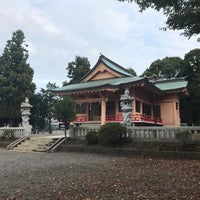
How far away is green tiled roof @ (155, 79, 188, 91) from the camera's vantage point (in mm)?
28794

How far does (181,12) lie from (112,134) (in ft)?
28.6

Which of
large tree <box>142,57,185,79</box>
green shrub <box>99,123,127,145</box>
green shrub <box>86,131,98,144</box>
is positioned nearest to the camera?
green shrub <box>99,123,127,145</box>

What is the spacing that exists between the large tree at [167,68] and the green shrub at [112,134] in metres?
26.0

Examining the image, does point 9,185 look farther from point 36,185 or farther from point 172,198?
point 172,198

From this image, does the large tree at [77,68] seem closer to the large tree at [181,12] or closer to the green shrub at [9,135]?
the green shrub at [9,135]

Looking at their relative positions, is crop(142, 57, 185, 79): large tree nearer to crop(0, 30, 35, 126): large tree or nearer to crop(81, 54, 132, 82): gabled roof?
crop(81, 54, 132, 82): gabled roof

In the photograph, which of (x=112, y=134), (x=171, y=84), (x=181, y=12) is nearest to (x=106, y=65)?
(x=171, y=84)

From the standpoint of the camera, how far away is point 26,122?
22.2 m

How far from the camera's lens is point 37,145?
61.6 feet

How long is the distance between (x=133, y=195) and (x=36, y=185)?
2.67 meters

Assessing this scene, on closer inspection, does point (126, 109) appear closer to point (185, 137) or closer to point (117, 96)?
point (185, 137)

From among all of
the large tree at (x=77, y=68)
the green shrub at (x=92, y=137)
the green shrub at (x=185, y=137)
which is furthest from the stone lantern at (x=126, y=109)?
the large tree at (x=77, y=68)

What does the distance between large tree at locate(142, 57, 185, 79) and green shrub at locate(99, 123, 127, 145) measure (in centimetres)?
2599

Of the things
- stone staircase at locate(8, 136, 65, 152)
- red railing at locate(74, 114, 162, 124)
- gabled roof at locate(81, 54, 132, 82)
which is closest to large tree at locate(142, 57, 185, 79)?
gabled roof at locate(81, 54, 132, 82)
